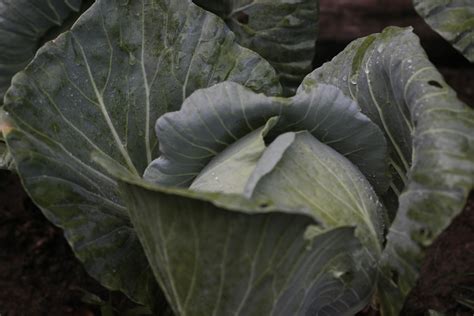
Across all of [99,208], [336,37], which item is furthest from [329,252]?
[336,37]

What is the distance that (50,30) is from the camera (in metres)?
1.92

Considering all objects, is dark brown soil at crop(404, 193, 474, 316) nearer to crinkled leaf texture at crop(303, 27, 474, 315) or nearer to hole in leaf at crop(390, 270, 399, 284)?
crinkled leaf texture at crop(303, 27, 474, 315)

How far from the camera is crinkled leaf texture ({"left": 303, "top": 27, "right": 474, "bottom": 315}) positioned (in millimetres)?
→ 1159

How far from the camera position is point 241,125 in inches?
54.2

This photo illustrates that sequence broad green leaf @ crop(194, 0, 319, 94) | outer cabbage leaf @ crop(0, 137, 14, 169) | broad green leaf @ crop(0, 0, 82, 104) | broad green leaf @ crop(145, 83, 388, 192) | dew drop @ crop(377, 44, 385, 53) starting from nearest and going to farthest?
broad green leaf @ crop(145, 83, 388, 192) → dew drop @ crop(377, 44, 385, 53) → outer cabbage leaf @ crop(0, 137, 14, 169) → broad green leaf @ crop(0, 0, 82, 104) → broad green leaf @ crop(194, 0, 319, 94)

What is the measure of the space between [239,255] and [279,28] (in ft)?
3.10

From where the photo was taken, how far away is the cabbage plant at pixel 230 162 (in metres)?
1.16

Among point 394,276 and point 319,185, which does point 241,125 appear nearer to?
point 319,185

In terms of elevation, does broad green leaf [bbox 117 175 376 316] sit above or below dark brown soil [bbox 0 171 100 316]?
above

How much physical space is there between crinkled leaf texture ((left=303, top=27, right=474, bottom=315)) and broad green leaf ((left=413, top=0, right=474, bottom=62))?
0.21 meters

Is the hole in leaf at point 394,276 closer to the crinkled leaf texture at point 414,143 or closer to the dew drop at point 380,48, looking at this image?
the crinkled leaf texture at point 414,143

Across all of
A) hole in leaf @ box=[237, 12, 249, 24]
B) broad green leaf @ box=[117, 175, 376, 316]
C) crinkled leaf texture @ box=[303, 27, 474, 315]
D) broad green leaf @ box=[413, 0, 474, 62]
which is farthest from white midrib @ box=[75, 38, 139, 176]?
broad green leaf @ box=[413, 0, 474, 62]

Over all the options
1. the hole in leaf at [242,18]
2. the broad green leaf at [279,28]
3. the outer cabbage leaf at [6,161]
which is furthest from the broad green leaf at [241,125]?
the hole in leaf at [242,18]

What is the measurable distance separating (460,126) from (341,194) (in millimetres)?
226
